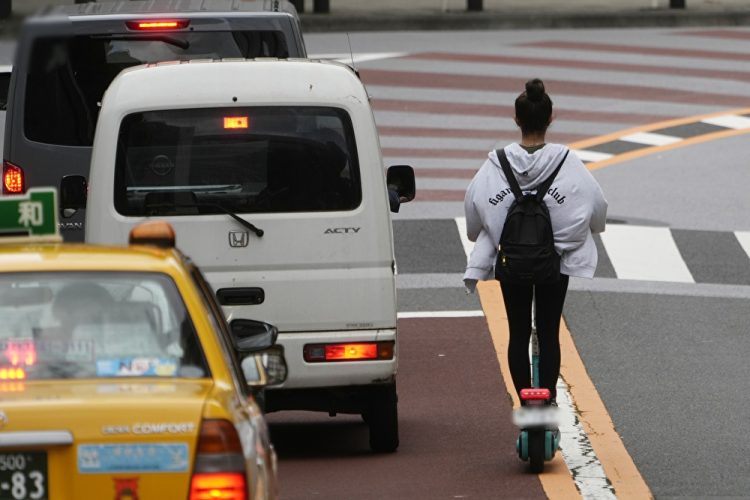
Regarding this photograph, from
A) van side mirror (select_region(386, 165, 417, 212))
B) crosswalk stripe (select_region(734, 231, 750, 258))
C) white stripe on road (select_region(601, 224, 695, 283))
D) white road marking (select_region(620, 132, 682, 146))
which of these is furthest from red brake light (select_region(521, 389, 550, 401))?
white road marking (select_region(620, 132, 682, 146))

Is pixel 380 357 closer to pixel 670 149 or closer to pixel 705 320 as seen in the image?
pixel 705 320

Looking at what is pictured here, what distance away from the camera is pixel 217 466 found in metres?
5.40

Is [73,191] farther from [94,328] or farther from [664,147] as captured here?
[664,147]

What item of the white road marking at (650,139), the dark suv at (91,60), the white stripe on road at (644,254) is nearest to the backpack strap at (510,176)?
the dark suv at (91,60)

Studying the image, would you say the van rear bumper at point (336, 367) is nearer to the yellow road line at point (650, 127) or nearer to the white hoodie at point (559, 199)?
the white hoodie at point (559, 199)

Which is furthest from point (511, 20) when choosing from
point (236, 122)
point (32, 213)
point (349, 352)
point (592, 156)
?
point (32, 213)

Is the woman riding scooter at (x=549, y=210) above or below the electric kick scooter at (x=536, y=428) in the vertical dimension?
above

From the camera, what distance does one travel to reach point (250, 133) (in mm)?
9258

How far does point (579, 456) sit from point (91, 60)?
13.5 ft

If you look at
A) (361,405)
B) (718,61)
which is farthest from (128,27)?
(718,61)

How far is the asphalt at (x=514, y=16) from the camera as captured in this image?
2855cm

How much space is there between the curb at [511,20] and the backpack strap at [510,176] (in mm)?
19441

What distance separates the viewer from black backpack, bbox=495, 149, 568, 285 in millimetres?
8883

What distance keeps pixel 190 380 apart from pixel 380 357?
3.37 meters
